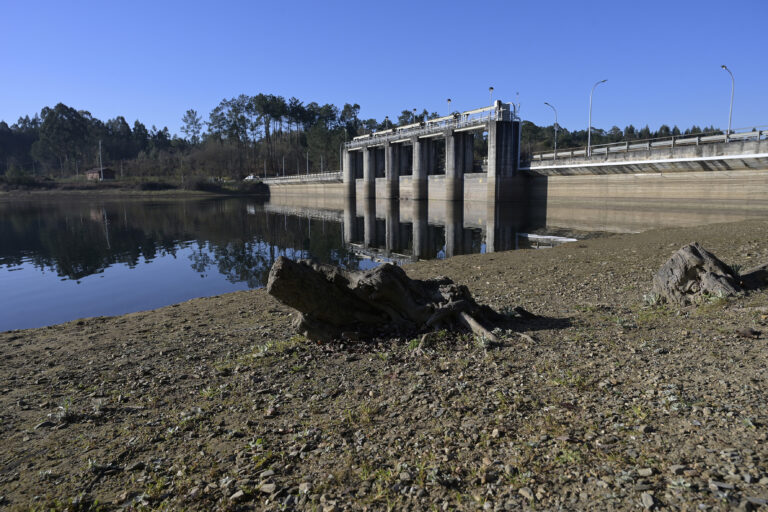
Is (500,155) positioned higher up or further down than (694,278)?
higher up

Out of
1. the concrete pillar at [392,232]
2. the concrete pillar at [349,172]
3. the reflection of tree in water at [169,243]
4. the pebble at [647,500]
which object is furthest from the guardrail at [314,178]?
the pebble at [647,500]

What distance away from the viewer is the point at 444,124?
67.1m

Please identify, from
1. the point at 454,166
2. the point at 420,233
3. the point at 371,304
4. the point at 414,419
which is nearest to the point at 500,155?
the point at 454,166

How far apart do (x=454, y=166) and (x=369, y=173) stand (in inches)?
950

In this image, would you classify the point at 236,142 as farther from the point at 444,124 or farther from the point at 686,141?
the point at 686,141

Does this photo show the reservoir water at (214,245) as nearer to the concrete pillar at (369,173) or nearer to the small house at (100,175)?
the concrete pillar at (369,173)

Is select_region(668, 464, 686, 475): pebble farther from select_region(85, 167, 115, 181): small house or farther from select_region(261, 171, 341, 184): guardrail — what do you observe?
select_region(85, 167, 115, 181): small house

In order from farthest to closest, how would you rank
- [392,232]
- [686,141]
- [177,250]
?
1. [686,141]
2. [392,232]
3. [177,250]

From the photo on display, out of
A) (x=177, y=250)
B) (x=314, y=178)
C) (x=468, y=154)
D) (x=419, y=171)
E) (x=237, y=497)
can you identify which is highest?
(x=468, y=154)

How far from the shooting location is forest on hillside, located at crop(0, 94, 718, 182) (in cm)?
12000

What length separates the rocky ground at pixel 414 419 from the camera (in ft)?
12.2

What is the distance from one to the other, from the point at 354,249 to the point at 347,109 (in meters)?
122

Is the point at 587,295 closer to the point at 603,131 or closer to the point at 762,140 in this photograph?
the point at 762,140

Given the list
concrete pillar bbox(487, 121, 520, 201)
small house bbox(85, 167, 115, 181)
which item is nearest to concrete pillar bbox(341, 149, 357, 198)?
concrete pillar bbox(487, 121, 520, 201)
